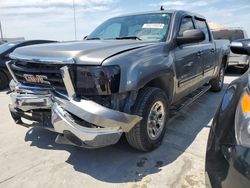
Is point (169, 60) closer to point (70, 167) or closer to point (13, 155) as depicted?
point (70, 167)

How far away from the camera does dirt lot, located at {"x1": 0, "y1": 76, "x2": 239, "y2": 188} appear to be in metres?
2.86

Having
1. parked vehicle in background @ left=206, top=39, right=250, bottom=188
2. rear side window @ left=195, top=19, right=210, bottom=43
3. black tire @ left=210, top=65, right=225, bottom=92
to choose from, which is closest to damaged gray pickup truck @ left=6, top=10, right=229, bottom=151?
parked vehicle in background @ left=206, top=39, right=250, bottom=188

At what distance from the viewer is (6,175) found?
9.90 feet

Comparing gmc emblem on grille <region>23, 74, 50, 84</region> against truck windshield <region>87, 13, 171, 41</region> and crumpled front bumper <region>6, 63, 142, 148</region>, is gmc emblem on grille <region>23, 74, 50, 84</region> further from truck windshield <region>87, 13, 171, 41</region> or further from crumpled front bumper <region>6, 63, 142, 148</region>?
truck windshield <region>87, 13, 171, 41</region>

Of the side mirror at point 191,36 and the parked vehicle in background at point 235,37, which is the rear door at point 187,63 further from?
the parked vehicle in background at point 235,37

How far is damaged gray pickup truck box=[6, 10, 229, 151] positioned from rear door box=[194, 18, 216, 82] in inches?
43.0

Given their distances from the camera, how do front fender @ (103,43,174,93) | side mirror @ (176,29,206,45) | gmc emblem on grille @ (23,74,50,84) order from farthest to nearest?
side mirror @ (176,29,206,45) < gmc emblem on grille @ (23,74,50,84) < front fender @ (103,43,174,93)

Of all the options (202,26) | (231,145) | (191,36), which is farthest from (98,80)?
(202,26)

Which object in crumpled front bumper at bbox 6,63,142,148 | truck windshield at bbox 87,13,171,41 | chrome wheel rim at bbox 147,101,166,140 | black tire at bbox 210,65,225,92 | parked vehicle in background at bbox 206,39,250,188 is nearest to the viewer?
parked vehicle in background at bbox 206,39,250,188

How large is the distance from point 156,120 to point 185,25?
1.81 metres

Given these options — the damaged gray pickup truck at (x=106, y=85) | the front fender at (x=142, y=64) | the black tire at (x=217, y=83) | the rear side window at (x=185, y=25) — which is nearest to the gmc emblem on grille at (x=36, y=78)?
the damaged gray pickup truck at (x=106, y=85)

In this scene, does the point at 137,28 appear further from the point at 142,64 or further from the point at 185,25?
the point at 142,64

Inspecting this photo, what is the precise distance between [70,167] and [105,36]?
222 centimetres

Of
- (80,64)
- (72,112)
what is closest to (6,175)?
(72,112)
